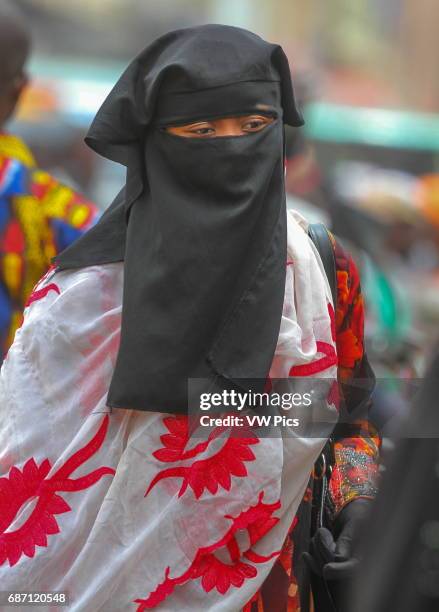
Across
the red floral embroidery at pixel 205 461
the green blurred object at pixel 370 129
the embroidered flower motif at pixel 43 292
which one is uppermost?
the embroidered flower motif at pixel 43 292

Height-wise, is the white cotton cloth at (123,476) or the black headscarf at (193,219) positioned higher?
the black headscarf at (193,219)

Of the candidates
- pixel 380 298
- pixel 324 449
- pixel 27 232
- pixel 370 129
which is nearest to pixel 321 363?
pixel 324 449

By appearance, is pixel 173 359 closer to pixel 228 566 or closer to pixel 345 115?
pixel 228 566

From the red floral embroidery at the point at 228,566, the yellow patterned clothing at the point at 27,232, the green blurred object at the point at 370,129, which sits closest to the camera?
the red floral embroidery at the point at 228,566

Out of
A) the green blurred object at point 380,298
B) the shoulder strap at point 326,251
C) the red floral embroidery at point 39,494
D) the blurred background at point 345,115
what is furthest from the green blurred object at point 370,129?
the red floral embroidery at point 39,494

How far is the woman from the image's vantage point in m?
2.33

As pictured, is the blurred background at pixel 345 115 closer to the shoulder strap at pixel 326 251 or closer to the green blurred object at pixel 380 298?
the green blurred object at pixel 380 298

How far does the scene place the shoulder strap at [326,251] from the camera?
2.53 m

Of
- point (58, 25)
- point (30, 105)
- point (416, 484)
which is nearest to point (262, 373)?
point (416, 484)

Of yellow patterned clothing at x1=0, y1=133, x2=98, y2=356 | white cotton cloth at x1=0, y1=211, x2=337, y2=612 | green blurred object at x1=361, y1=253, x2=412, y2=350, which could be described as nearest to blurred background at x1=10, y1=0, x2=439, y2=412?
green blurred object at x1=361, y1=253, x2=412, y2=350

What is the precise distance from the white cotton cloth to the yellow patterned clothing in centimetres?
103

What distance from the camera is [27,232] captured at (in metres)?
3.54

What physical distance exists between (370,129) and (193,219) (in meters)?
8.08

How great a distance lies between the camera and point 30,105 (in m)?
8.55
